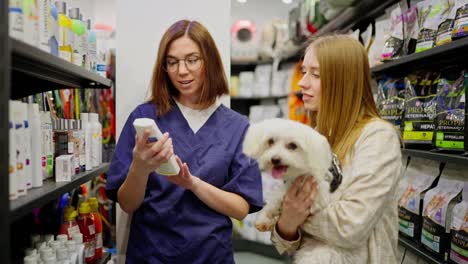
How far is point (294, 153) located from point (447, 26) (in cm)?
113

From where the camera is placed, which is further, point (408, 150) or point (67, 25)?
point (408, 150)

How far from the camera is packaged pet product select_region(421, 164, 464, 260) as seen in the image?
1.79m

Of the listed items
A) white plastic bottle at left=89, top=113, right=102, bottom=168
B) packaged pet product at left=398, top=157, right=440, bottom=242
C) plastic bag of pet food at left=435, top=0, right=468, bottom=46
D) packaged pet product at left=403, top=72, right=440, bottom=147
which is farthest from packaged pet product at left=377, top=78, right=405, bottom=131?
white plastic bottle at left=89, top=113, right=102, bottom=168

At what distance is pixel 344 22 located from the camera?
3299 mm

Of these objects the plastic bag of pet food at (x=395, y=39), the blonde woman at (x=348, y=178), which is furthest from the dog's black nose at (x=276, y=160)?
the plastic bag of pet food at (x=395, y=39)

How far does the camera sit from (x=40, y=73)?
1360 millimetres

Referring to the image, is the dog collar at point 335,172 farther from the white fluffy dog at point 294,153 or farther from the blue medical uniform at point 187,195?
the blue medical uniform at point 187,195

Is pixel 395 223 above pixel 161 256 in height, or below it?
above

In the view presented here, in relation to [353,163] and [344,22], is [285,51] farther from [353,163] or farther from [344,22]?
[353,163]

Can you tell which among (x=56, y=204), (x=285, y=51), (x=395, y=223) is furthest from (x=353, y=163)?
(x=285, y=51)

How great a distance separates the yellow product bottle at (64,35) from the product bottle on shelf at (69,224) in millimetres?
689

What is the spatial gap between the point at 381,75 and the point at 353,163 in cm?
180

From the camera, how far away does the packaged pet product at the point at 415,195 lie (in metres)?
2.04

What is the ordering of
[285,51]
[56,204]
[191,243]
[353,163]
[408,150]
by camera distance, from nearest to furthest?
[353,163] → [191,243] → [56,204] → [408,150] → [285,51]
